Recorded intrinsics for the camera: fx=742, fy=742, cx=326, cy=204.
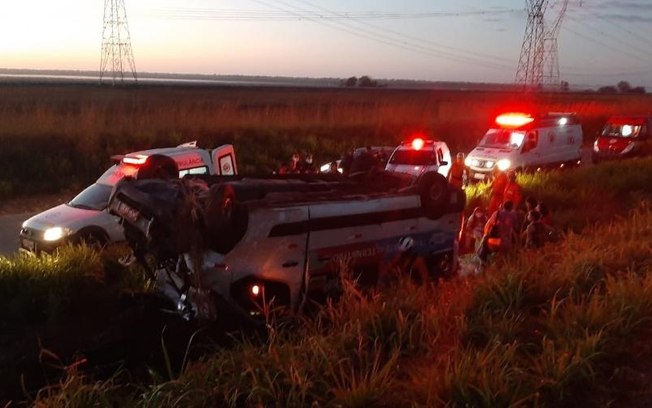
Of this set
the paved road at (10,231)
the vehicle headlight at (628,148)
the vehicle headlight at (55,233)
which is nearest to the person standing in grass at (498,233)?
the vehicle headlight at (55,233)

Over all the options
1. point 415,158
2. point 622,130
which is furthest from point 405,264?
point 622,130

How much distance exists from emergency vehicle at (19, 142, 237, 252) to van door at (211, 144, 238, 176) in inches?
1.1

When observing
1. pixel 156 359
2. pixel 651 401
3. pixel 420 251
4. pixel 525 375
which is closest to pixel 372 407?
pixel 525 375

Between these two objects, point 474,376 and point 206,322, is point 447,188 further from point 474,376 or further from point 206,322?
point 474,376

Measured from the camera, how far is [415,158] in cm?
1997

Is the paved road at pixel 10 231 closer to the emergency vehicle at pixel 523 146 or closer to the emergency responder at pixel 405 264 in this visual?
the emergency responder at pixel 405 264

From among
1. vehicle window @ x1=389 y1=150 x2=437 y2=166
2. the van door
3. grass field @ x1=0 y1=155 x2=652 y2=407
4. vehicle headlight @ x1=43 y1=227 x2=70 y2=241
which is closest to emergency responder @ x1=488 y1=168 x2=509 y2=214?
grass field @ x1=0 y1=155 x2=652 y2=407

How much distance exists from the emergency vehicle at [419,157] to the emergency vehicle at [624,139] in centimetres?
853

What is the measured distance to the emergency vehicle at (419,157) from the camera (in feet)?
64.6

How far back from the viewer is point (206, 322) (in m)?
7.17

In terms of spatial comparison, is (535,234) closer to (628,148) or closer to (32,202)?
(32,202)

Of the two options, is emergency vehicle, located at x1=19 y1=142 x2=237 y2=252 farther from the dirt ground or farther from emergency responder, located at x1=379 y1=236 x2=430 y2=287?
the dirt ground

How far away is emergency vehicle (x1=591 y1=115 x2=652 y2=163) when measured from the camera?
25.5 m

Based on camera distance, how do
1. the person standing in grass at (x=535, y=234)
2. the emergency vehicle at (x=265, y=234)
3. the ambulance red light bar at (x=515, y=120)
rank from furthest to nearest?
the ambulance red light bar at (x=515, y=120)
the person standing in grass at (x=535, y=234)
the emergency vehicle at (x=265, y=234)
